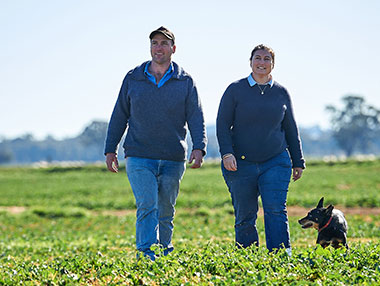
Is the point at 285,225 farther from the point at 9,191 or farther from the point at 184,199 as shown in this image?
the point at 9,191

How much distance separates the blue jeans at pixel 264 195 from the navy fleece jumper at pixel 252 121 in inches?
4.9

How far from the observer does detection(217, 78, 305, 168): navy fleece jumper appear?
6578 mm

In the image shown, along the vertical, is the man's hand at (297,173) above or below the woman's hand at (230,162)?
below

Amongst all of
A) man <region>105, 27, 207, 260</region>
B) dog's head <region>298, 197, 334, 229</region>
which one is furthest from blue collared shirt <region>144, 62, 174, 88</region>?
dog's head <region>298, 197, 334, 229</region>

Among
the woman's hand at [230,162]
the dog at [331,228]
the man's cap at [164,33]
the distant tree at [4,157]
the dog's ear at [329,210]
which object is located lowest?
the distant tree at [4,157]

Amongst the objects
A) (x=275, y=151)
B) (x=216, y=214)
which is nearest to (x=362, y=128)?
(x=216, y=214)

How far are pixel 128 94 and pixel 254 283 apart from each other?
9.75 feet

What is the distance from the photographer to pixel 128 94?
6645 mm

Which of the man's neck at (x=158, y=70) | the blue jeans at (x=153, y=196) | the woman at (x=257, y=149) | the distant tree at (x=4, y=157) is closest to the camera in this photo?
the blue jeans at (x=153, y=196)

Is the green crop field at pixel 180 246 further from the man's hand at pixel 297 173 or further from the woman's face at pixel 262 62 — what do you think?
the woman's face at pixel 262 62

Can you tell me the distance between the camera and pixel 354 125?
440 feet

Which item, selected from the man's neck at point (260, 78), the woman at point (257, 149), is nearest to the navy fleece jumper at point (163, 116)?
the woman at point (257, 149)

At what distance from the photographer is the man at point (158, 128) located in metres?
6.45

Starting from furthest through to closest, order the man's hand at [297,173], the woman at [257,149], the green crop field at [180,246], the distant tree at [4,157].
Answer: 1. the distant tree at [4,157]
2. the man's hand at [297,173]
3. the woman at [257,149]
4. the green crop field at [180,246]
